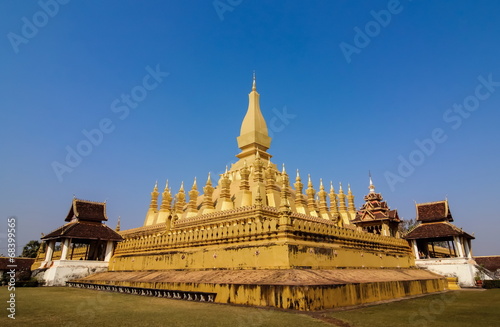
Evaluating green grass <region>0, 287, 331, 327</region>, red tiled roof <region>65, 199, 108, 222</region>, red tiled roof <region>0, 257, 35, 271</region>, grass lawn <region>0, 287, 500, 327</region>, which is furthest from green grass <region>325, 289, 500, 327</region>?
red tiled roof <region>0, 257, 35, 271</region>

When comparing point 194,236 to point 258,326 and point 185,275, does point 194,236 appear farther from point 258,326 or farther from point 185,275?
point 258,326

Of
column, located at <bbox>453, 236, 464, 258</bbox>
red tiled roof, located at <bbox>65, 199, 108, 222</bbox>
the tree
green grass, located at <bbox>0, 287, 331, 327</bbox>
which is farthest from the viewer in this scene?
the tree

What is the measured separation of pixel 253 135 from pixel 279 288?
24604mm

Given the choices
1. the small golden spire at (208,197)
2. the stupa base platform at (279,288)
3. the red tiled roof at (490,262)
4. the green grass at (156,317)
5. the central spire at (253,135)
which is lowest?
the green grass at (156,317)

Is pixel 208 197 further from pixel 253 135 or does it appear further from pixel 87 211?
pixel 253 135

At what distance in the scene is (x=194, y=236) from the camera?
1530cm

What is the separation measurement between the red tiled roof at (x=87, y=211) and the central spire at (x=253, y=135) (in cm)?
1455

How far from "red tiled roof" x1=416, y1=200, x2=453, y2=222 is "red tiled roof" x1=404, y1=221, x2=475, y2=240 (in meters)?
0.50

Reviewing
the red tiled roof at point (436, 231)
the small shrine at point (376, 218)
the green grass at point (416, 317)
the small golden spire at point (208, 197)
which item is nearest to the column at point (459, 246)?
the red tiled roof at point (436, 231)

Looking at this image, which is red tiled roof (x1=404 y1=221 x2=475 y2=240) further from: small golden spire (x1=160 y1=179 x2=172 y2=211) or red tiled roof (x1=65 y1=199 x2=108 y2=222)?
red tiled roof (x1=65 y1=199 x2=108 y2=222)

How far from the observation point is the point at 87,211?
906 inches

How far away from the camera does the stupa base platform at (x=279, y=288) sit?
856cm

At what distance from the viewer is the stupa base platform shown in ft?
28.1

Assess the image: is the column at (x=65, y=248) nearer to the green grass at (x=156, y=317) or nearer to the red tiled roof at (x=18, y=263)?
the red tiled roof at (x=18, y=263)
